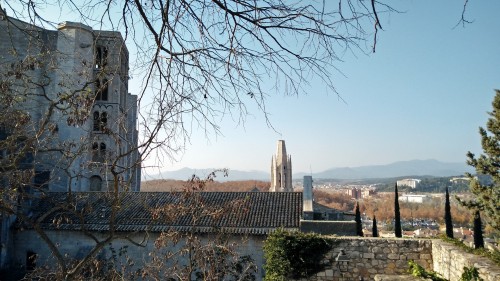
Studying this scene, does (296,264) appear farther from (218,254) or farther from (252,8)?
(252,8)

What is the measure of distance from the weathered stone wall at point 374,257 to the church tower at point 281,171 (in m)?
24.0

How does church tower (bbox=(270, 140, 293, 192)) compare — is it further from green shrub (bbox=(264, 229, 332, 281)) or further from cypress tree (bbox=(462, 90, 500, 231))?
green shrub (bbox=(264, 229, 332, 281))

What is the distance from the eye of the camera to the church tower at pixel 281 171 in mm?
34938

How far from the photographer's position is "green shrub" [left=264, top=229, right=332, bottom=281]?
35.1ft

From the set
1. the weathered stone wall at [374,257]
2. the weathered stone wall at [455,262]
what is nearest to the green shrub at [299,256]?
the weathered stone wall at [374,257]

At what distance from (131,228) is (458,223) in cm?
7631

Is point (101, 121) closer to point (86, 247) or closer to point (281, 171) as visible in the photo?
point (86, 247)

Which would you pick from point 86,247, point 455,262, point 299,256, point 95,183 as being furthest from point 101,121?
point 95,183

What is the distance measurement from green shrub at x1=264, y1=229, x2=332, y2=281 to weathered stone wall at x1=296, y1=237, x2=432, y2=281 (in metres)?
0.21

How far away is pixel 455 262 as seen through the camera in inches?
304

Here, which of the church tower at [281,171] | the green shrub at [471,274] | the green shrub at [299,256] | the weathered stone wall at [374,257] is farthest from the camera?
the church tower at [281,171]

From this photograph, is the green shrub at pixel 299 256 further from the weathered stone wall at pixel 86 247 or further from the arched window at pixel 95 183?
the arched window at pixel 95 183

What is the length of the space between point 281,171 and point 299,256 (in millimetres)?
24224

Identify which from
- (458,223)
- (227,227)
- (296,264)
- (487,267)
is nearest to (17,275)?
(227,227)
